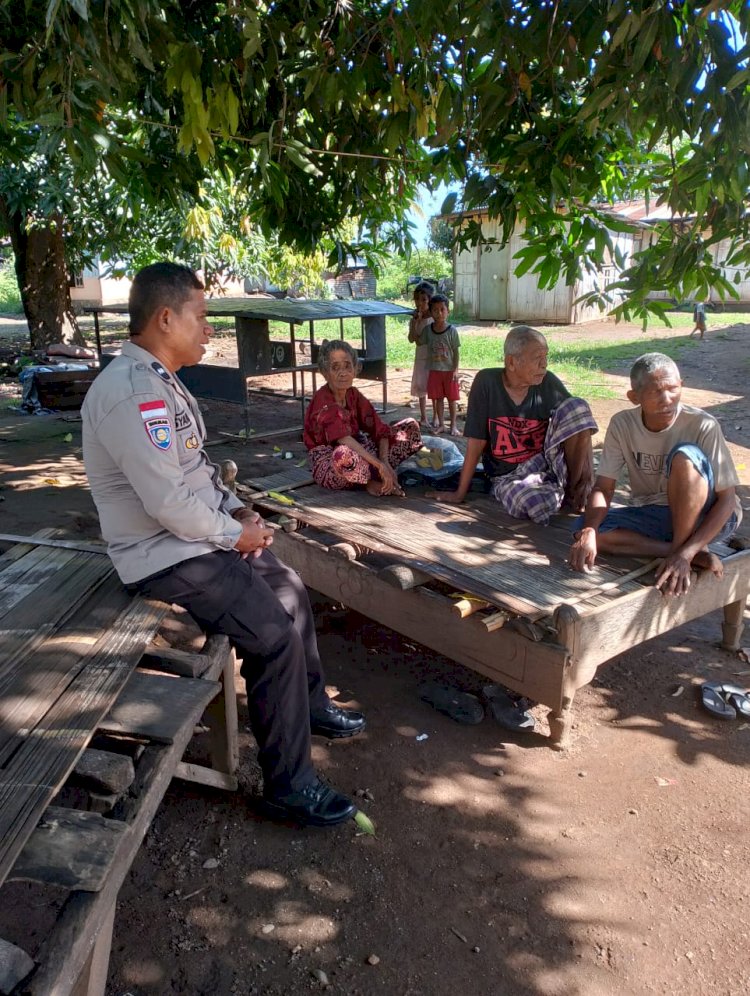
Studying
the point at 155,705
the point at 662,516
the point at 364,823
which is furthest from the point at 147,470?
the point at 662,516

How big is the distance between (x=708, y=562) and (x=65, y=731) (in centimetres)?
265

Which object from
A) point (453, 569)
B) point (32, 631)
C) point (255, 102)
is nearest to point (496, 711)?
point (453, 569)

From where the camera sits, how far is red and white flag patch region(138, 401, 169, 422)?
2315mm

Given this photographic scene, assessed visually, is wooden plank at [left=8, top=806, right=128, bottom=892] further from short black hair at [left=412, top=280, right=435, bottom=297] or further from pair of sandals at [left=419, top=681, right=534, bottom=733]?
short black hair at [left=412, top=280, right=435, bottom=297]

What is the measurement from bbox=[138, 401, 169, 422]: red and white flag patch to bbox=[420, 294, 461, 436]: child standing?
6279mm

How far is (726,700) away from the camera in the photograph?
11.3ft

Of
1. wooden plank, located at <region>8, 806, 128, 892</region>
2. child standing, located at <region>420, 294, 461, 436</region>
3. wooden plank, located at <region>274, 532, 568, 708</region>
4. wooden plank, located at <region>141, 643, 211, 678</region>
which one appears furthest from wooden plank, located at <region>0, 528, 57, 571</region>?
child standing, located at <region>420, 294, 461, 436</region>

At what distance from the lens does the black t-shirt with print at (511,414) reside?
4246 millimetres

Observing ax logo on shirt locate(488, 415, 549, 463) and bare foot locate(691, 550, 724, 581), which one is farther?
ax logo on shirt locate(488, 415, 549, 463)

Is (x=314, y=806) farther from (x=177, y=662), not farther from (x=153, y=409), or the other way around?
(x=153, y=409)

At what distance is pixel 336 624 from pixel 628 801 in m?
1.99

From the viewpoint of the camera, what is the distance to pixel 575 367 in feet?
42.7

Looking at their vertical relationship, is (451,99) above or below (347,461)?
above

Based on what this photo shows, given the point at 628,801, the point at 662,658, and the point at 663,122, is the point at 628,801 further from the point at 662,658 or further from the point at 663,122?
the point at 663,122
